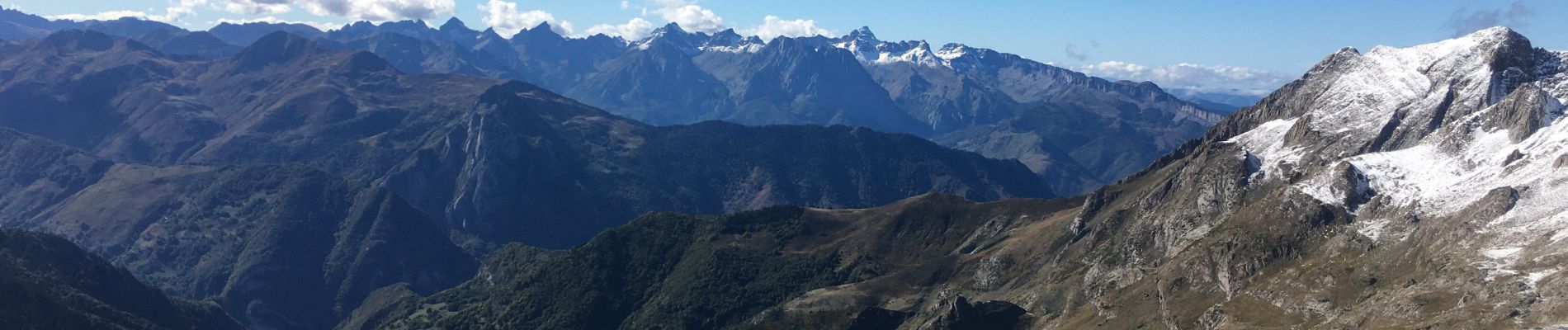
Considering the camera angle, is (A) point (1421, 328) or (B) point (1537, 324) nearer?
(B) point (1537, 324)

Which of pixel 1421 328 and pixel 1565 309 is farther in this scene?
pixel 1421 328

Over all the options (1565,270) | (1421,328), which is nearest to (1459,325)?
(1421,328)

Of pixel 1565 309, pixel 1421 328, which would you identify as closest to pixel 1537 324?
pixel 1565 309

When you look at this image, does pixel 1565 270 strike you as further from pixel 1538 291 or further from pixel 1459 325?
pixel 1459 325

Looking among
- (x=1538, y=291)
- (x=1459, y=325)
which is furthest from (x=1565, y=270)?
(x=1459, y=325)

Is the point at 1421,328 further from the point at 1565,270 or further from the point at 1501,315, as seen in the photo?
the point at 1565,270

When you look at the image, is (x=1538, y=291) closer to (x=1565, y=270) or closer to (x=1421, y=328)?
(x=1565, y=270)
